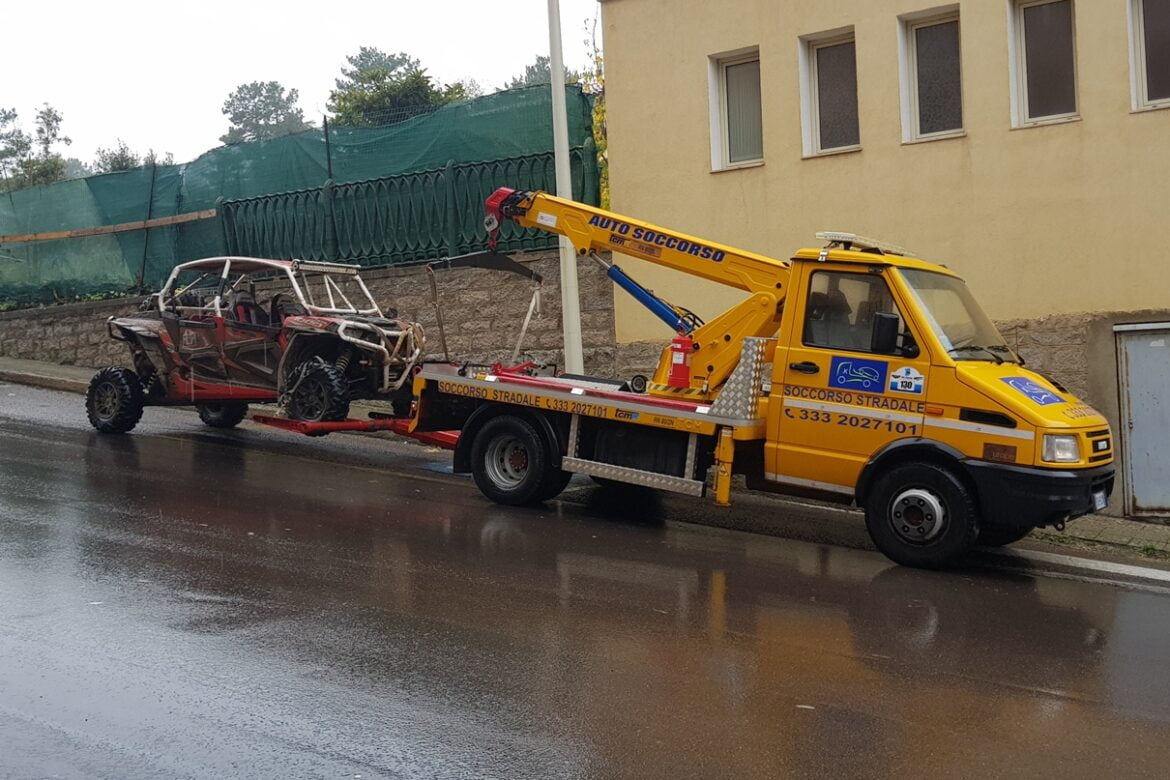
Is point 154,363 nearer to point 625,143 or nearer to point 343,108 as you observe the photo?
point 625,143

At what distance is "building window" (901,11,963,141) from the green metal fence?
432cm

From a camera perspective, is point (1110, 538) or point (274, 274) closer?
point (1110, 538)

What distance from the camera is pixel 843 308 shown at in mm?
9070

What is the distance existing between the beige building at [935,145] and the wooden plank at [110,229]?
833cm

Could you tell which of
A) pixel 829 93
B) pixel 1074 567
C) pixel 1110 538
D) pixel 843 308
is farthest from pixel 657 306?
pixel 829 93

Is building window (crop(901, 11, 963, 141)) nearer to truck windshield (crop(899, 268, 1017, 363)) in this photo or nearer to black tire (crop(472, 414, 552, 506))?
truck windshield (crop(899, 268, 1017, 363))

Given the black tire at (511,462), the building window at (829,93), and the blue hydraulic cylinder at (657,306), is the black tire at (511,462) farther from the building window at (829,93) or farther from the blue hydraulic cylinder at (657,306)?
the building window at (829,93)

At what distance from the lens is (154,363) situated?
13711mm

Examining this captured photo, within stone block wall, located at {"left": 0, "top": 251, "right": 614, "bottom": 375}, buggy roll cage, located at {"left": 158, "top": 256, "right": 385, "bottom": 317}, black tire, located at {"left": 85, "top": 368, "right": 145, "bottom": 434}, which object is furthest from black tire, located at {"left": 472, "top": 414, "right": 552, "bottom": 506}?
black tire, located at {"left": 85, "top": 368, "right": 145, "bottom": 434}

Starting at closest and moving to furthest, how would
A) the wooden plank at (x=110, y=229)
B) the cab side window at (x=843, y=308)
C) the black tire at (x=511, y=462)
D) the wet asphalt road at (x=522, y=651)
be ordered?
the wet asphalt road at (x=522, y=651) < the cab side window at (x=843, y=308) < the black tire at (x=511, y=462) < the wooden plank at (x=110, y=229)

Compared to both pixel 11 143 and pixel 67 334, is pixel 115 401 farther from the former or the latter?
pixel 11 143

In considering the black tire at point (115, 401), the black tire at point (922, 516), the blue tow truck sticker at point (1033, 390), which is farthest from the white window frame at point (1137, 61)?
the black tire at point (115, 401)

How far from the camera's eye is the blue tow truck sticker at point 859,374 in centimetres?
877

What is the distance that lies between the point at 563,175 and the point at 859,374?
18.6 feet
